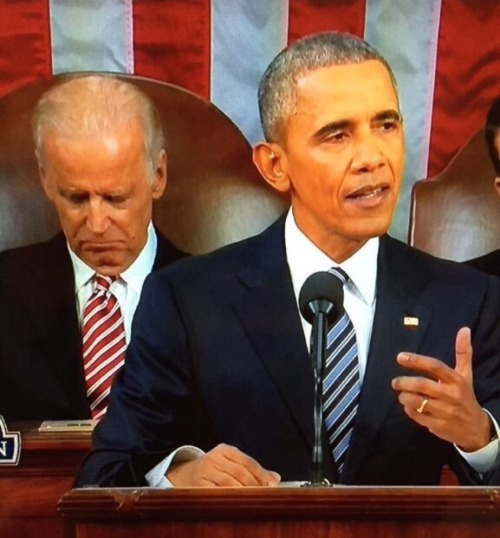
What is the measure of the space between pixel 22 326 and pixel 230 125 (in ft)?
1.95

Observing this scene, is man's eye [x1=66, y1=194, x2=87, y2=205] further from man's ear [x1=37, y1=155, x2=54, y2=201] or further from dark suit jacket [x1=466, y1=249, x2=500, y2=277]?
dark suit jacket [x1=466, y1=249, x2=500, y2=277]

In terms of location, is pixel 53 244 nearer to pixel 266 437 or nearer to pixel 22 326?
pixel 22 326

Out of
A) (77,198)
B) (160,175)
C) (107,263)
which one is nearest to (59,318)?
(107,263)

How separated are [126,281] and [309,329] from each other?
1.28ft

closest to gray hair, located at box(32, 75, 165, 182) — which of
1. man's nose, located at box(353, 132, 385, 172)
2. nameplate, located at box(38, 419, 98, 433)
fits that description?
man's nose, located at box(353, 132, 385, 172)

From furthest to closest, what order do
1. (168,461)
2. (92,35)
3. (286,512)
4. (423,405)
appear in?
(92,35) → (168,461) → (423,405) → (286,512)

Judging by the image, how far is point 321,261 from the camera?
2225 millimetres

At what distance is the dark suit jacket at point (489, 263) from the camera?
228cm

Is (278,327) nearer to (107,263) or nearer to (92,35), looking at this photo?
(107,263)

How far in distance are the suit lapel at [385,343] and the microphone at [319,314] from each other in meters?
0.34

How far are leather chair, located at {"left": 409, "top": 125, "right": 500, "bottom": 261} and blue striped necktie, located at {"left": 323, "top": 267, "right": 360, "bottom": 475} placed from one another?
0.73 ft

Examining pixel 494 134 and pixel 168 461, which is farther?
pixel 494 134

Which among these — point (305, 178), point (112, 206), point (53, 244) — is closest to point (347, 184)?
point (305, 178)

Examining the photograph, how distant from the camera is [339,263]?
223cm
